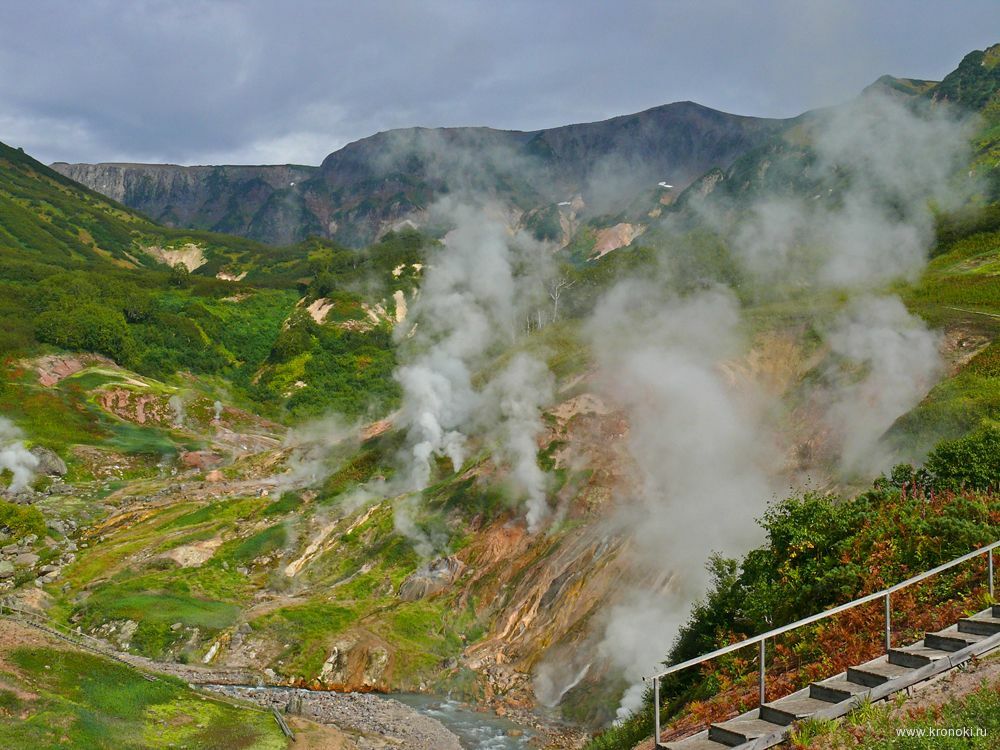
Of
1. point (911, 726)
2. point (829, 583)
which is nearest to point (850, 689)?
point (911, 726)

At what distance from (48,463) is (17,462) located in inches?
120

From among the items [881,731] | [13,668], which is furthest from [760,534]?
[13,668]

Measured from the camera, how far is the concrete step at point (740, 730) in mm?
10375

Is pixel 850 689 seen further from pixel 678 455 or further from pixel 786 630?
pixel 678 455

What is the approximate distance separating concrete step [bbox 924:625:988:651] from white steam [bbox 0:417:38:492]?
79612mm

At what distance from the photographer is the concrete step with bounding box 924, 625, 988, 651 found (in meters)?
11.5

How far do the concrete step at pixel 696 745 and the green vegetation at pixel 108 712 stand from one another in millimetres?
19319

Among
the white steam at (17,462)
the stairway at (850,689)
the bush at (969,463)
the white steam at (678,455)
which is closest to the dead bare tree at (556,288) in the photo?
the white steam at (678,455)

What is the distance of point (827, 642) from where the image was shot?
47.5ft

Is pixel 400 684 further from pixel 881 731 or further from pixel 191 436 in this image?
pixel 191 436

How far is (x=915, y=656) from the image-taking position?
11.2 m

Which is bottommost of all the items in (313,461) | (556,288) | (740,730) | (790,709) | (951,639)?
(313,461)

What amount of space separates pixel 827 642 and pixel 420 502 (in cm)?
4020

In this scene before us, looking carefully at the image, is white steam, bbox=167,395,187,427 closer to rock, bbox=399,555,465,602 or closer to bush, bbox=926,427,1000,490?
rock, bbox=399,555,465,602
